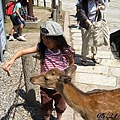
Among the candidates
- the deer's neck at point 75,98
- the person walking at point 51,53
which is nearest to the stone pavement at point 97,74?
the person walking at point 51,53

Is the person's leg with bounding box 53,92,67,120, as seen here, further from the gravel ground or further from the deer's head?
the deer's head

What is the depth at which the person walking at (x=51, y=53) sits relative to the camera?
10.8ft

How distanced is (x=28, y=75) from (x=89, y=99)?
4.97 feet

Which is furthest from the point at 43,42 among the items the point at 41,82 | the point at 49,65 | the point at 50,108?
the point at 50,108

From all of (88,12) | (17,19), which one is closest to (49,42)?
(88,12)

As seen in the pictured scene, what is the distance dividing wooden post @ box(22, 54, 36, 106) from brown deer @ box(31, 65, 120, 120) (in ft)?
3.62

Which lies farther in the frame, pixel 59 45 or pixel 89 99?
pixel 59 45

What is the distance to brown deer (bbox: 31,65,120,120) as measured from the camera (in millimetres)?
2777

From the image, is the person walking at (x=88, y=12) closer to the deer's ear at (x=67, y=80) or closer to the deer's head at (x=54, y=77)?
the deer's head at (x=54, y=77)

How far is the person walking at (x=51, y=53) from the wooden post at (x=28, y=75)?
57 centimetres

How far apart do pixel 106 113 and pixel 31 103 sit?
5.95 ft

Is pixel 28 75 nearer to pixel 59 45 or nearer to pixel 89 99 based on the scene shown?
pixel 59 45

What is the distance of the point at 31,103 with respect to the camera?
436 cm

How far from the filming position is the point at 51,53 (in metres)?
3.50
